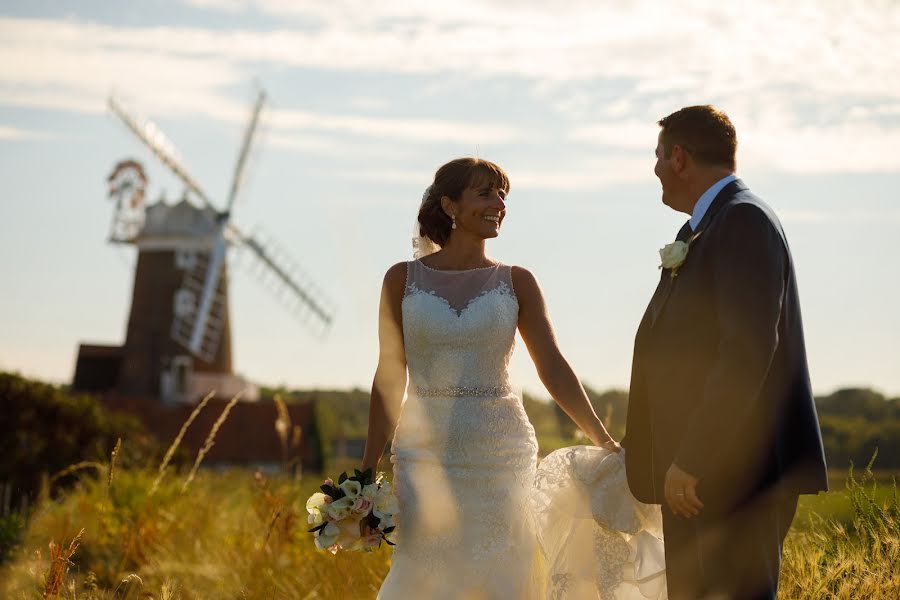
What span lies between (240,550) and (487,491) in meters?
3.72

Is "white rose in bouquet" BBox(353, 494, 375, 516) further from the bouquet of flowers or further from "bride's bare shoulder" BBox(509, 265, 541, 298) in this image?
"bride's bare shoulder" BBox(509, 265, 541, 298)

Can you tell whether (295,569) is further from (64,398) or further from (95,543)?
(64,398)

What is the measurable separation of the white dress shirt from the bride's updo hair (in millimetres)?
1057

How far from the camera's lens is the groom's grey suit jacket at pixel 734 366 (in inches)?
146

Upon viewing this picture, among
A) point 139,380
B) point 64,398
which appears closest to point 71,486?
point 64,398

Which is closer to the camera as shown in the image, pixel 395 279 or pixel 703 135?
pixel 703 135

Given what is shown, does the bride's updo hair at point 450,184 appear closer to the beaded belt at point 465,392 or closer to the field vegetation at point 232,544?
the beaded belt at point 465,392

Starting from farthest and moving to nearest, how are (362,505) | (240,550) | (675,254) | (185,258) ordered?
(185,258) < (240,550) < (362,505) < (675,254)

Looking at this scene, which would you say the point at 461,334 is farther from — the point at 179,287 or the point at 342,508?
the point at 179,287

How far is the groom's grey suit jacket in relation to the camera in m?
3.70

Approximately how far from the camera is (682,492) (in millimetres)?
3785

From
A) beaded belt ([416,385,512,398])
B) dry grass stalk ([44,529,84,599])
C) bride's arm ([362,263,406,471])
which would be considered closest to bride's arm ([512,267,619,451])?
beaded belt ([416,385,512,398])

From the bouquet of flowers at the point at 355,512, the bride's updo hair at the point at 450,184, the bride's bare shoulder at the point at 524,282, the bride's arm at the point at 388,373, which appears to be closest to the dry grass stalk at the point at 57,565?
the bouquet of flowers at the point at 355,512

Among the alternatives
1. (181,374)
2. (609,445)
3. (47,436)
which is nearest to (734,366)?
(609,445)
